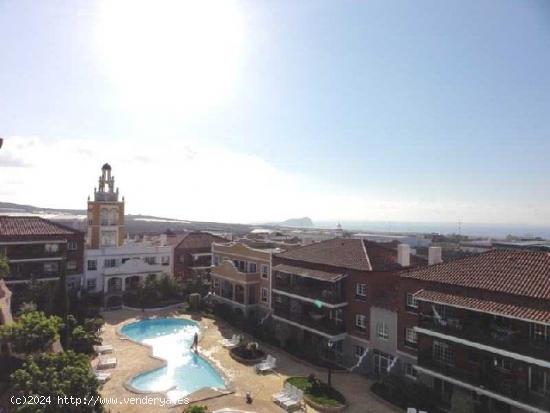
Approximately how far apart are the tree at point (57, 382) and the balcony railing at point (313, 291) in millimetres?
18985

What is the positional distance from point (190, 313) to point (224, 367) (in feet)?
56.0

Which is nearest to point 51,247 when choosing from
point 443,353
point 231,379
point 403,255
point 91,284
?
point 91,284

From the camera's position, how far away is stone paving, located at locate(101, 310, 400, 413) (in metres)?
25.0

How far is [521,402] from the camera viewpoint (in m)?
20.9

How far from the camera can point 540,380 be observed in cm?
2161

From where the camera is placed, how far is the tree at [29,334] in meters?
23.8

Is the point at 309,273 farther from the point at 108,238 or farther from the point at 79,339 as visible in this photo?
the point at 108,238

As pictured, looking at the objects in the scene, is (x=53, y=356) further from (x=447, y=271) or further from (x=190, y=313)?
(x=190, y=313)

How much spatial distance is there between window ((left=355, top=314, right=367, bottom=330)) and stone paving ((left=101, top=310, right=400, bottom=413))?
3.65m

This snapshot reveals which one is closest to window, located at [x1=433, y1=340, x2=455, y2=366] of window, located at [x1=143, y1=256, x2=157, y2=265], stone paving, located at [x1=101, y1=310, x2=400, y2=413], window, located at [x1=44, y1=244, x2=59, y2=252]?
stone paving, located at [x1=101, y1=310, x2=400, y2=413]

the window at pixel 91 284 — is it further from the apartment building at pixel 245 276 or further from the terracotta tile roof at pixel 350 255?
the terracotta tile roof at pixel 350 255

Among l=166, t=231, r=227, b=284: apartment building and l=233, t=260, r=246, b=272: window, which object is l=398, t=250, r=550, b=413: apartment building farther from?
l=166, t=231, r=227, b=284: apartment building

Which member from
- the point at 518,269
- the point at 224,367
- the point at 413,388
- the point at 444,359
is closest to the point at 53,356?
the point at 224,367

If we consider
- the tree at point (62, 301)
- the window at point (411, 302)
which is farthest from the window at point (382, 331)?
the tree at point (62, 301)
